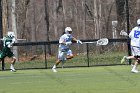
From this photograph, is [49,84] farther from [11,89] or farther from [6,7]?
[6,7]

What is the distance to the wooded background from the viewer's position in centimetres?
4639

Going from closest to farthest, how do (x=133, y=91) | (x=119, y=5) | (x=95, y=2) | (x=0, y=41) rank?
(x=133, y=91), (x=0, y=41), (x=119, y=5), (x=95, y=2)

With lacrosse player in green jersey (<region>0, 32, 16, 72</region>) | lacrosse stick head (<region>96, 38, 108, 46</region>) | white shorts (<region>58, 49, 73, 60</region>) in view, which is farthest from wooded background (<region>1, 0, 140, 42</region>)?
white shorts (<region>58, 49, 73, 60</region>)

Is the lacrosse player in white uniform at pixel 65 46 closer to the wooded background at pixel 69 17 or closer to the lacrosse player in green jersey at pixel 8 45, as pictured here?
the lacrosse player in green jersey at pixel 8 45

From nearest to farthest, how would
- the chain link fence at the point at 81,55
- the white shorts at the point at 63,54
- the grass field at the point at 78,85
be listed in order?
the grass field at the point at 78,85, the white shorts at the point at 63,54, the chain link fence at the point at 81,55

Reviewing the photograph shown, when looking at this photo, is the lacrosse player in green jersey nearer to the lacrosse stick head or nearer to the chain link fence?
the chain link fence

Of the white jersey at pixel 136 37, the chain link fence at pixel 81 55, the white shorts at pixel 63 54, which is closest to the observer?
the white jersey at pixel 136 37

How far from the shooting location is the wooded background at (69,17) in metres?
46.4

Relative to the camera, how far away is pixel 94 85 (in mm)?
15523

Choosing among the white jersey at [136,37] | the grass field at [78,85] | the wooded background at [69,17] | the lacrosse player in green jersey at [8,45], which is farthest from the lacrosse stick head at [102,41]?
the wooded background at [69,17]

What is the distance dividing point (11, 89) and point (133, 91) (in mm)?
3780

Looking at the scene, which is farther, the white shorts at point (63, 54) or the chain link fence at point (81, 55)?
the chain link fence at point (81, 55)

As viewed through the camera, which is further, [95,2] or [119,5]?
[95,2]

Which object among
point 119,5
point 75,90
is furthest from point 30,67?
point 119,5
